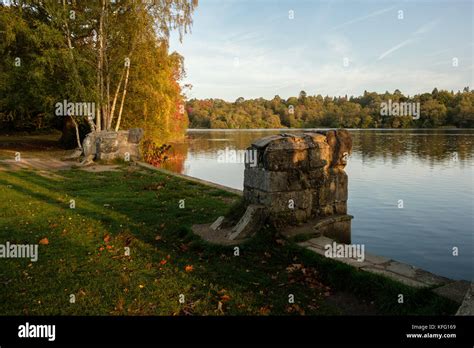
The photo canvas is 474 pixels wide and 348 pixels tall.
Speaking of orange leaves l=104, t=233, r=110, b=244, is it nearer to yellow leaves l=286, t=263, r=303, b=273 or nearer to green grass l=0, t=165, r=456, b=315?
green grass l=0, t=165, r=456, b=315

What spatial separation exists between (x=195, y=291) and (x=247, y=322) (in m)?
1.03

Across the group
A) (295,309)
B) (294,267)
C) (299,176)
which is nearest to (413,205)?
(299,176)

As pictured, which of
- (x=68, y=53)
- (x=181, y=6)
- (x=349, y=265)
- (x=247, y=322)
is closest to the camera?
(x=247, y=322)

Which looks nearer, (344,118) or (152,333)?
(152,333)

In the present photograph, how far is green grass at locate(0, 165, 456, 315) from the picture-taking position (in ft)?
16.3

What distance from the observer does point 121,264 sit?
6.37 m

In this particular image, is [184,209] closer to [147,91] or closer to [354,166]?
[147,91]

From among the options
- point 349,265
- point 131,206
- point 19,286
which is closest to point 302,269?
point 349,265

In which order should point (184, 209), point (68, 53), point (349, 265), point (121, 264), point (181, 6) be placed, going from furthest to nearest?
point (181, 6), point (68, 53), point (184, 209), point (121, 264), point (349, 265)

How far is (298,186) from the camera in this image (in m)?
7.88

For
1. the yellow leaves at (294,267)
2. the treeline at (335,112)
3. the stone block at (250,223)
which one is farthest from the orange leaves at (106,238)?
the treeline at (335,112)

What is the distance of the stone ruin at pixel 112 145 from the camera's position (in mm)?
20016

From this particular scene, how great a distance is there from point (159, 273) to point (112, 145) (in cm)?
1539

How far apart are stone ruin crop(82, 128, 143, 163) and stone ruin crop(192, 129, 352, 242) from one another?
13526 millimetres
